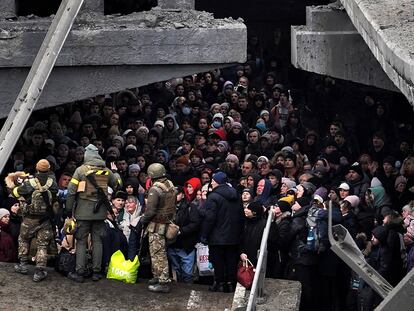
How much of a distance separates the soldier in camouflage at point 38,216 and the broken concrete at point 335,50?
4.54 metres

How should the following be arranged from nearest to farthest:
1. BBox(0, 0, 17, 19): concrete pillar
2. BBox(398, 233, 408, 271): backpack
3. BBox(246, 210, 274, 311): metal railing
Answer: BBox(246, 210, 274, 311): metal railing, BBox(398, 233, 408, 271): backpack, BBox(0, 0, 17, 19): concrete pillar

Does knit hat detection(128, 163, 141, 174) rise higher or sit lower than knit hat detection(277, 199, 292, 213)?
lower

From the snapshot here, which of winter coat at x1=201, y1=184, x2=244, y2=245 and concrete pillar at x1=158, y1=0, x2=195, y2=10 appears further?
concrete pillar at x1=158, y1=0, x2=195, y2=10

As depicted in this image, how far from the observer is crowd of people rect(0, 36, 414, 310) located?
15.2 m

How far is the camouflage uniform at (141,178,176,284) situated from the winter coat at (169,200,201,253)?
11.5 inches

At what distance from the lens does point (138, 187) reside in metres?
17.2

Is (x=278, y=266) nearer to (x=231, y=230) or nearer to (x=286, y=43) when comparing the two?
(x=231, y=230)

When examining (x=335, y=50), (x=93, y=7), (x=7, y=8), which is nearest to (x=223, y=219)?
(x=335, y=50)

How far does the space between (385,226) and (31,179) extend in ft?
13.2

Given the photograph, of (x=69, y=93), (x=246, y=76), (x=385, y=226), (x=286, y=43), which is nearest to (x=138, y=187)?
(x=69, y=93)

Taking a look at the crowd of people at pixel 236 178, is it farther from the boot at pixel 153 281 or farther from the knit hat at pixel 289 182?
the boot at pixel 153 281

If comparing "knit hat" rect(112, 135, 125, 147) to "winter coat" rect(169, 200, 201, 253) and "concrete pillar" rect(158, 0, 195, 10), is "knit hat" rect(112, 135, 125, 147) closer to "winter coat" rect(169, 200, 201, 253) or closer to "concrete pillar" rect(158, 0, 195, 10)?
"concrete pillar" rect(158, 0, 195, 10)

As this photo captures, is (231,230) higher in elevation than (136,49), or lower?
lower

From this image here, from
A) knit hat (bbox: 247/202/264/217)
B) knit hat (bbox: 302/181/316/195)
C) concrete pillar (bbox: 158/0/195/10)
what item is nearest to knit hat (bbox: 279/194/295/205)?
knit hat (bbox: 302/181/316/195)
